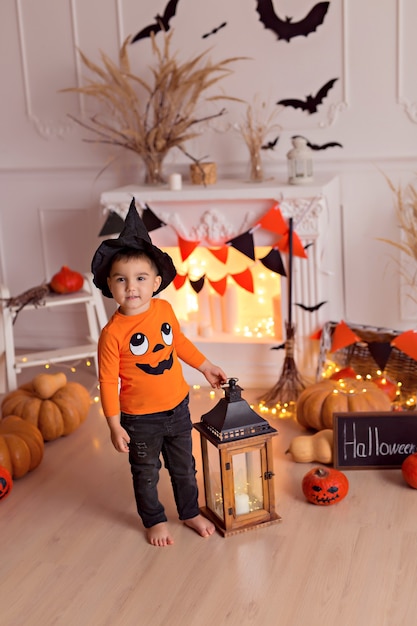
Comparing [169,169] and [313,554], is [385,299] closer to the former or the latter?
[169,169]

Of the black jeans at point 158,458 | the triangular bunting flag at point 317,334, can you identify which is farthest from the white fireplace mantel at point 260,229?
the black jeans at point 158,458

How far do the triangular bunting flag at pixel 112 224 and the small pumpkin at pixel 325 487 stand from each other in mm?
1679

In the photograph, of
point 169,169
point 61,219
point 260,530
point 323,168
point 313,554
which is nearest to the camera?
point 313,554

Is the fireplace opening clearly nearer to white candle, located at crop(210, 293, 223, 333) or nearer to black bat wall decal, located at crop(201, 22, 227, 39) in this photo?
white candle, located at crop(210, 293, 223, 333)

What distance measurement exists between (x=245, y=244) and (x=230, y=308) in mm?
457

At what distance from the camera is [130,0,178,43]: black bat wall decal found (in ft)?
13.2

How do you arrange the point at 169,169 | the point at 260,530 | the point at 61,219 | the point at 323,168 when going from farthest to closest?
1. the point at 61,219
2. the point at 169,169
3. the point at 323,168
4. the point at 260,530

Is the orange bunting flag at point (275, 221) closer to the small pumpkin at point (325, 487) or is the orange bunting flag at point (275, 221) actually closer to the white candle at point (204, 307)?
the white candle at point (204, 307)

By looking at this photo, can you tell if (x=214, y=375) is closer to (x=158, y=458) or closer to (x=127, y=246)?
(x=158, y=458)

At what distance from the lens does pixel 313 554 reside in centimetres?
252

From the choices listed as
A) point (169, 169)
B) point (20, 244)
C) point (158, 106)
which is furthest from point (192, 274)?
point (20, 244)

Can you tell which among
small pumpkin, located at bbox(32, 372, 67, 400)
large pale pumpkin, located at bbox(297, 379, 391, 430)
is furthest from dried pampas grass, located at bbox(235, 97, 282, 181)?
small pumpkin, located at bbox(32, 372, 67, 400)

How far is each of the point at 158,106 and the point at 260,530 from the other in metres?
2.28

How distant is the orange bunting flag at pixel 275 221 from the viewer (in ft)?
12.2
